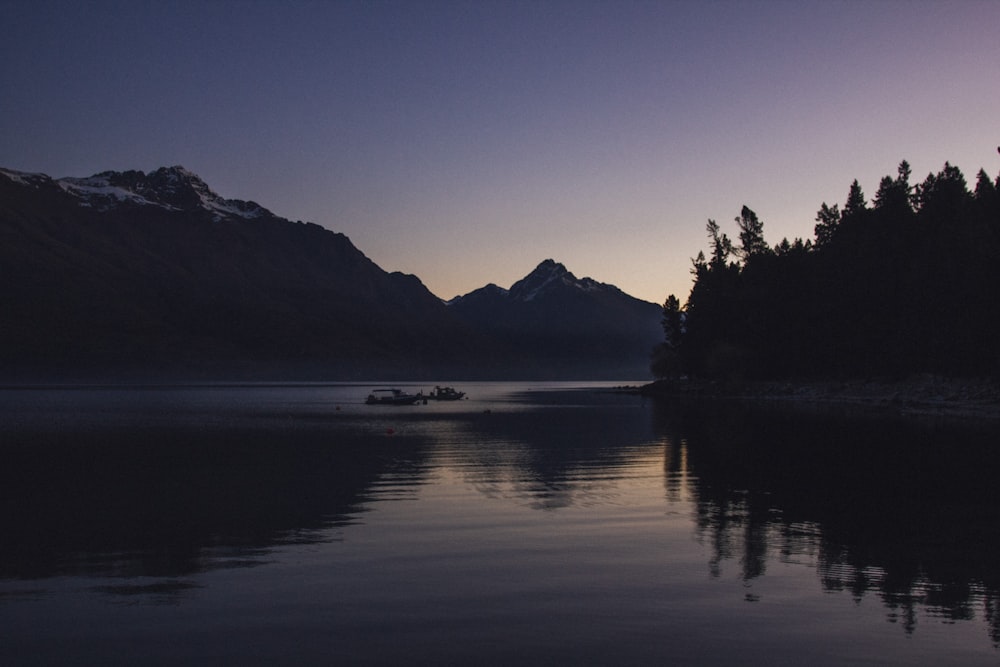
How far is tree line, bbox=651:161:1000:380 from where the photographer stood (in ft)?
295

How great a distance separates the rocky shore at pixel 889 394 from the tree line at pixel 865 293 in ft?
6.94

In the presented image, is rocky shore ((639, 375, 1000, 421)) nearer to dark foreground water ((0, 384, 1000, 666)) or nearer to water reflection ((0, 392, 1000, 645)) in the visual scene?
water reflection ((0, 392, 1000, 645))

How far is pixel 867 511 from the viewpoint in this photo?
1099 inches

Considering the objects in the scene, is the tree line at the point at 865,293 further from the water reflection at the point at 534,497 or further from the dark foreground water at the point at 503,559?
the dark foreground water at the point at 503,559

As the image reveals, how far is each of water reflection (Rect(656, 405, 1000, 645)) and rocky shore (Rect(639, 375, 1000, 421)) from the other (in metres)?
30.5

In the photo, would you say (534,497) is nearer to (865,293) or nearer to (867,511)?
(867,511)

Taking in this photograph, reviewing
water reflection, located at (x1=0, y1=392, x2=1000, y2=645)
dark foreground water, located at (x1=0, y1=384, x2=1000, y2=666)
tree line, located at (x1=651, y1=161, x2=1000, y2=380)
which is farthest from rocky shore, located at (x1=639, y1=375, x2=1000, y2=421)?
dark foreground water, located at (x1=0, y1=384, x2=1000, y2=666)

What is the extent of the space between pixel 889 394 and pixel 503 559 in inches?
3841

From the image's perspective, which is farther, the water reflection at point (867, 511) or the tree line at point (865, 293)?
the tree line at point (865, 293)

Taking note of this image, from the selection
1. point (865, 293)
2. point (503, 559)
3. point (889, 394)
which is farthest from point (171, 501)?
point (865, 293)

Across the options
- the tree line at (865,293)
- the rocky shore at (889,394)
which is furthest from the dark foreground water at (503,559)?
the tree line at (865,293)

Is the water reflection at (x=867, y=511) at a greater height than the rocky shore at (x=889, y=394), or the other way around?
the rocky shore at (x=889, y=394)

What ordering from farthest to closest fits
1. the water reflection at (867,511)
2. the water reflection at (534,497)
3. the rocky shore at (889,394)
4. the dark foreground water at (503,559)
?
the rocky shore at (889,394), the water reflection at (534,497), the water reflection at (867,511), the dark foreground water at (503,559)

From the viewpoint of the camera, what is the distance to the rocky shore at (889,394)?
274ft
